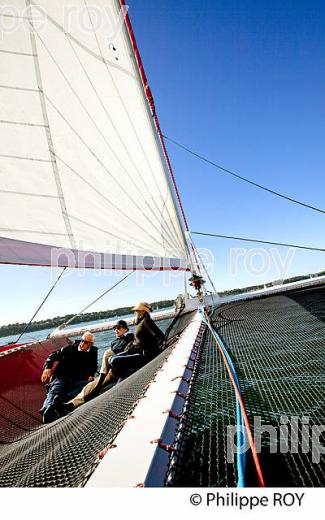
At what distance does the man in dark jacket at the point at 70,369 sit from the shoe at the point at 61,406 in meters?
0.11

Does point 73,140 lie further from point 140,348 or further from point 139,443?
point 139,443

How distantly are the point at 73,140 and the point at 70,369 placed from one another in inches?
151

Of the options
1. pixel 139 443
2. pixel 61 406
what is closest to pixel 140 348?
pixel 61 406

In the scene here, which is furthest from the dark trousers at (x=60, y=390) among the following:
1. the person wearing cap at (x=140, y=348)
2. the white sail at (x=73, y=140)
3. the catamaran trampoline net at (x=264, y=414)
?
the catamaran trampoline net at (x=264, y=414)

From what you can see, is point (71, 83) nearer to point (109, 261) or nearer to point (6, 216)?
point (6, 216)

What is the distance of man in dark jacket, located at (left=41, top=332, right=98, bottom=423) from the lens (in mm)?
4016

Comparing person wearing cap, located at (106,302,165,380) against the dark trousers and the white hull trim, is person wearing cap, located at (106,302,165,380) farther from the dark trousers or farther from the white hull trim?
the white hull trim

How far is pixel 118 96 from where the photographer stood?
373cm

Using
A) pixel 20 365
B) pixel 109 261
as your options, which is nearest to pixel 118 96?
pixel 109 261

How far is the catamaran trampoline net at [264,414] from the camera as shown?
0.83 meters

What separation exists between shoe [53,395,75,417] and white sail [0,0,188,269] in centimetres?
204

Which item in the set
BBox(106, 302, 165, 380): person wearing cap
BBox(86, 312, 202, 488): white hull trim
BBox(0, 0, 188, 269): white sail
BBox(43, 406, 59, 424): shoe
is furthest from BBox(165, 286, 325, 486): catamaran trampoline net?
BBox(43, 406, 59, 424): shoe

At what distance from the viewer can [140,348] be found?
3.94m

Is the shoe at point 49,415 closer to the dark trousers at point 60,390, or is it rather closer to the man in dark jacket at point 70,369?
the dark trousers at point 60,390
